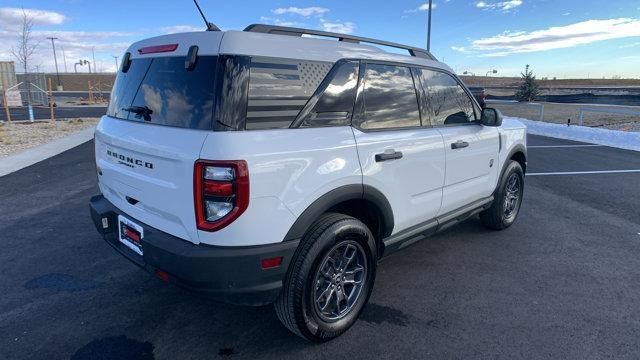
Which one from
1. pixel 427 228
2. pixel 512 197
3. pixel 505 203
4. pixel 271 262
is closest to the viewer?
pixel 271 262

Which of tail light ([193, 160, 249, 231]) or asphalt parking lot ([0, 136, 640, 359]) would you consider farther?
asphalt parking lot ([0, 136, 640, 359])

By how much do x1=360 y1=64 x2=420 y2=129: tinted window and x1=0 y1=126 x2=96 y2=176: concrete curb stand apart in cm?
774

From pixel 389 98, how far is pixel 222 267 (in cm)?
178

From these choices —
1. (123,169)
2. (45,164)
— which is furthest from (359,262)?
(45,164)

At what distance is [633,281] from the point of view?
3.78 metres

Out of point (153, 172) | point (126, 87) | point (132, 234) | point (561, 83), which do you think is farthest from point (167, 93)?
point (561, 83)

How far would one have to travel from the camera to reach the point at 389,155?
3.01 meters

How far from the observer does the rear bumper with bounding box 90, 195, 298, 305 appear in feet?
7.55

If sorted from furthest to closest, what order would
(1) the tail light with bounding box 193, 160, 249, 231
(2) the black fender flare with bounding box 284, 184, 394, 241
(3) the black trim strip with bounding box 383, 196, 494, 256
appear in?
1. (3) the black trim strip with bounding box 383, 196, 494, 256
2. (2) the black fender flare with bounding box 284, 184, 394, 241
3. (1) the tail light with bounding box 193, 160, 249, 231

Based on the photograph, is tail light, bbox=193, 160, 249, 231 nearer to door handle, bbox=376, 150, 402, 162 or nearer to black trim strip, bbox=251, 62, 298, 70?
black trim strip, bbox=251, 62, 298, 70

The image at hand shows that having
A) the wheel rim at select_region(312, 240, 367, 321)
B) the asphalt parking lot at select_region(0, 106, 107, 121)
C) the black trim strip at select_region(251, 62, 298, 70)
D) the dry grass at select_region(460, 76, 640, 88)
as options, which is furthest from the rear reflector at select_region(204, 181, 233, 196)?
the dry grass at select_region(460, 76, 640, 88)

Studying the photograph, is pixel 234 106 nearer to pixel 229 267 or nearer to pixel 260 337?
pixel 229 267

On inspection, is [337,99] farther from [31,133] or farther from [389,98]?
[31,133]

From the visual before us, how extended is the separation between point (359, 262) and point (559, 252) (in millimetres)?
2600
